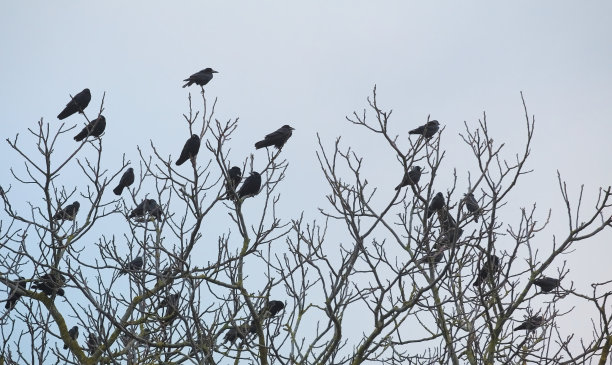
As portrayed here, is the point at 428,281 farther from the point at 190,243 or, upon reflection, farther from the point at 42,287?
the point at 42,287

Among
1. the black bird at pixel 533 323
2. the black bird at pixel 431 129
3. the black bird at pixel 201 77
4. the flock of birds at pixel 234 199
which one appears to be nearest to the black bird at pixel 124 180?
the flock of birds at pixel 234 199

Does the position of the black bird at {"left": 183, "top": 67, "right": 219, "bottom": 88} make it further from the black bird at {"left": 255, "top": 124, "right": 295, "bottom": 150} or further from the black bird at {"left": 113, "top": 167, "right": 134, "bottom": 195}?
the black bird at {"left": 255, "top": 124, "right": 295, "bottom": 150}

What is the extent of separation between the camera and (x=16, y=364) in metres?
7.58

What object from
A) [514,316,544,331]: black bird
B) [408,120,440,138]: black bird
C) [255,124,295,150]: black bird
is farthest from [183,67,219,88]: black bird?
[514,316,544,331]: black bird

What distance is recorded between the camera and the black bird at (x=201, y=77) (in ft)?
35.4

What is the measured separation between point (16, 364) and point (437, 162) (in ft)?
17.4

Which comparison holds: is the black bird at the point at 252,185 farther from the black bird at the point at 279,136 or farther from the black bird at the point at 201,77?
the black bird at the point at 201,77

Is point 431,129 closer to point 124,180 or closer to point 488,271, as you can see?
point 488,271

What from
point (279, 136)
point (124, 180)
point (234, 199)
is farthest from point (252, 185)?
point (124, 180)

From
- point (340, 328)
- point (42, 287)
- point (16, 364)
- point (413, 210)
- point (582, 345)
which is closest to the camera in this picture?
point (340, 328)

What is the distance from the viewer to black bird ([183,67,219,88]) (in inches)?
425

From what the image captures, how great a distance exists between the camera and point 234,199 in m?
5.73

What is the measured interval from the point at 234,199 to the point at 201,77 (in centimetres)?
548

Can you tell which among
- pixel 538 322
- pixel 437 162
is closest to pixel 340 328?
pixel 437 162
